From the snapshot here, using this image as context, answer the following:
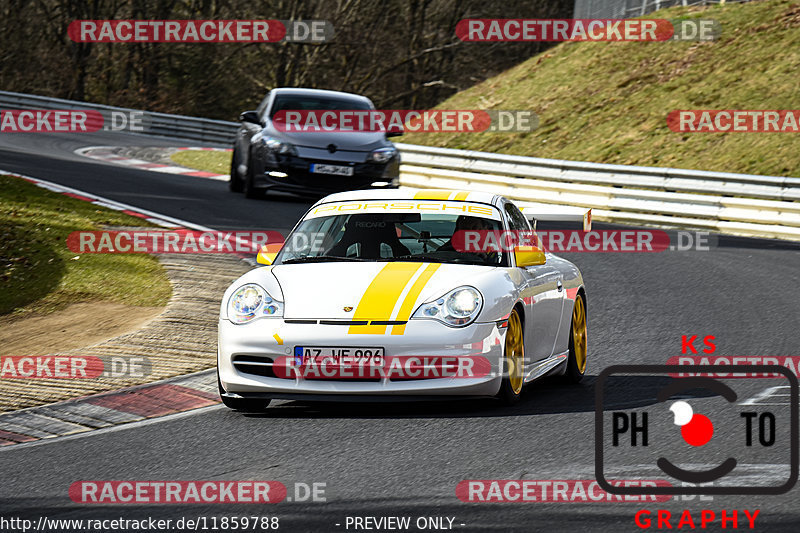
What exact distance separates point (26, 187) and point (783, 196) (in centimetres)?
1144

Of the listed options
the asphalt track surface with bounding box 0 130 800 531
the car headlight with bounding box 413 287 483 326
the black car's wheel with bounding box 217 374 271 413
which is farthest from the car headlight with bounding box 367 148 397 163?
the car headlight with bounding box 413 287 483 326

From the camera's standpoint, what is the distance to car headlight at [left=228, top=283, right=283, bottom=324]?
7.22 metres

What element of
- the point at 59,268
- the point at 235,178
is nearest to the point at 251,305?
the point at 59,268

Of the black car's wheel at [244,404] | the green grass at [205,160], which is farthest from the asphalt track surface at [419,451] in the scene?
the green grass at [205,160]

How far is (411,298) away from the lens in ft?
23.4

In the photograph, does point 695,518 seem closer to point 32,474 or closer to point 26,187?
point 32,474

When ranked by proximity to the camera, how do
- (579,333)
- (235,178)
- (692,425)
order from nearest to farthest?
1. (692,425)
2. (579,333)
3. (235,178)

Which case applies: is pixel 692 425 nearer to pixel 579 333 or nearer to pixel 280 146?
pixel 579 333

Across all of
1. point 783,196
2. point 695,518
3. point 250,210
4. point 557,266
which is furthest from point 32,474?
point 783,196

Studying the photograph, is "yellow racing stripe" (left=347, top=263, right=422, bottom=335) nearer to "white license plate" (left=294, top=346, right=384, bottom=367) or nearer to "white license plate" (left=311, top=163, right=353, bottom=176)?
"white license plate" (left=294, top=346, right=384, bottom=367)

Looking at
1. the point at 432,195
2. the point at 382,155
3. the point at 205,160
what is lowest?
the point at 432,195

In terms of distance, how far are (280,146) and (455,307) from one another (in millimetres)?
11302

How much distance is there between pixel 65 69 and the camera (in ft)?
136

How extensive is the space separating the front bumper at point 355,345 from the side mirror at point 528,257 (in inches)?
30.6
